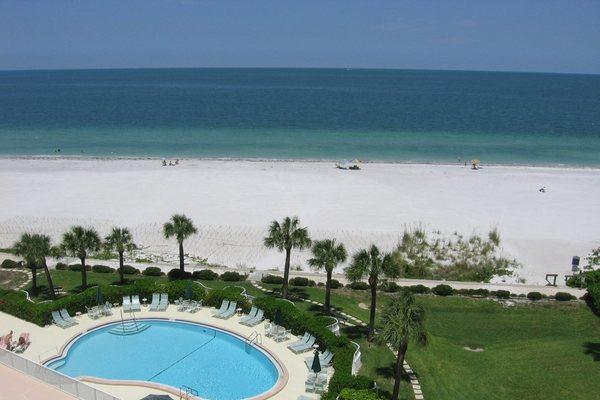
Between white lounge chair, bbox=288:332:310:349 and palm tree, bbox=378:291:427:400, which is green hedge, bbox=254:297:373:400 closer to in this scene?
white lounge chair, bbox=288:332:310:349

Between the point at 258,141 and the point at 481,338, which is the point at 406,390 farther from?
the point at 258,141

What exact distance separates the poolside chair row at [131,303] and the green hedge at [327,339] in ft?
20.8

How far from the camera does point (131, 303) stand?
2900 cm

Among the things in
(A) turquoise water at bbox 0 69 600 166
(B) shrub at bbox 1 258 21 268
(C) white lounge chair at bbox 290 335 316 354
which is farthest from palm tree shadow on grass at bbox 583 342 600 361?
(A) turquoise water at bbox 0 69 600 166

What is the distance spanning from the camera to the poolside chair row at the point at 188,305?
2864 centimetres

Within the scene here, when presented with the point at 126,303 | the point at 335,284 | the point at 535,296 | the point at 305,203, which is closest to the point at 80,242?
the point at 126,303

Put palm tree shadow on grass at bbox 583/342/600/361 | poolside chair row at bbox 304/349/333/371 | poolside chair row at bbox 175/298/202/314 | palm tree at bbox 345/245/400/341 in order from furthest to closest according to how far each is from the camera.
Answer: poolside chair row at bbox 175/298/202/314
palm tree shadow on grass at bbox 583/342/600/361
palm tree at bbox 345/245/400/341
poolside chair row at bbox 304/349/333/371

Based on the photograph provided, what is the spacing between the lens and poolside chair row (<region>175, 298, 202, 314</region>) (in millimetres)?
28641

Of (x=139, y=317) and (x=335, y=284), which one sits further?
(x=335, y=284)

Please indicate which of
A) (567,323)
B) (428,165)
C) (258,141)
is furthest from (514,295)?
(258,141)

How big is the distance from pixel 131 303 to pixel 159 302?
1460 millimetres

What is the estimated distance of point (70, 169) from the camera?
65.9 meters

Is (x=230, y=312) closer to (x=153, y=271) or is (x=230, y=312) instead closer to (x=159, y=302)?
(x=159, y=302)

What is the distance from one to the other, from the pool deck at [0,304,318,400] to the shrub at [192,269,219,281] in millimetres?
4344
